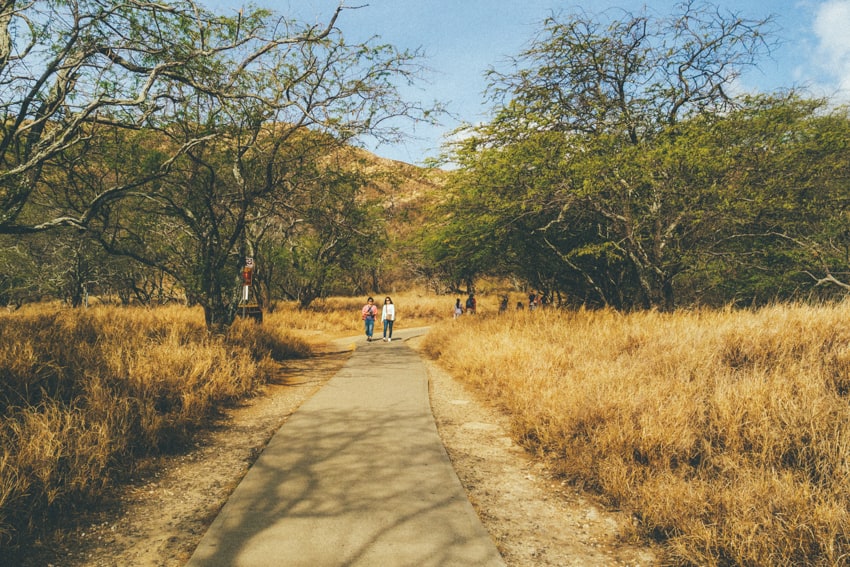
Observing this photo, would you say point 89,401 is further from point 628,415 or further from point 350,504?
point 628,415

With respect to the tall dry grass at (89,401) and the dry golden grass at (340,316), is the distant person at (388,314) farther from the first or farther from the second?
the tall dry grass at (89,401)

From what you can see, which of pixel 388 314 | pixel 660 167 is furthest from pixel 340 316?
pixel 660 167

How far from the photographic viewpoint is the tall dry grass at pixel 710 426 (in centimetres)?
302

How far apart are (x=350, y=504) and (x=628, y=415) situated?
297cm

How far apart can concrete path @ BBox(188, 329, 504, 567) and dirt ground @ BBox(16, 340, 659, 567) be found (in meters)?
0.24

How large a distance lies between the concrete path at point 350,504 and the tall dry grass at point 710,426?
1.37 m

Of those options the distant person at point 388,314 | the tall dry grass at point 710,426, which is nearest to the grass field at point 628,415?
the tall dry grass at point 710,426

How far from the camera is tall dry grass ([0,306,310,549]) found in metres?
3.56

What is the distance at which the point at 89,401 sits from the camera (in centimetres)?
491

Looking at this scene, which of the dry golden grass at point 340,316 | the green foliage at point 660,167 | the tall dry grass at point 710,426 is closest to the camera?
the tall dry grass at point 710,426

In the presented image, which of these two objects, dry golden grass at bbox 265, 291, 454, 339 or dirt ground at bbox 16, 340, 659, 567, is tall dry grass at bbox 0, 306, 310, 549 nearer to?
dirt ground at bbox 16, 340, 659, 567

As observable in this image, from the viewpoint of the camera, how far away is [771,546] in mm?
2818

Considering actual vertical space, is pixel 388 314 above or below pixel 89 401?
above

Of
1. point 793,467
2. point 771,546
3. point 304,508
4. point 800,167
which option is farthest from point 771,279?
point 304,508
